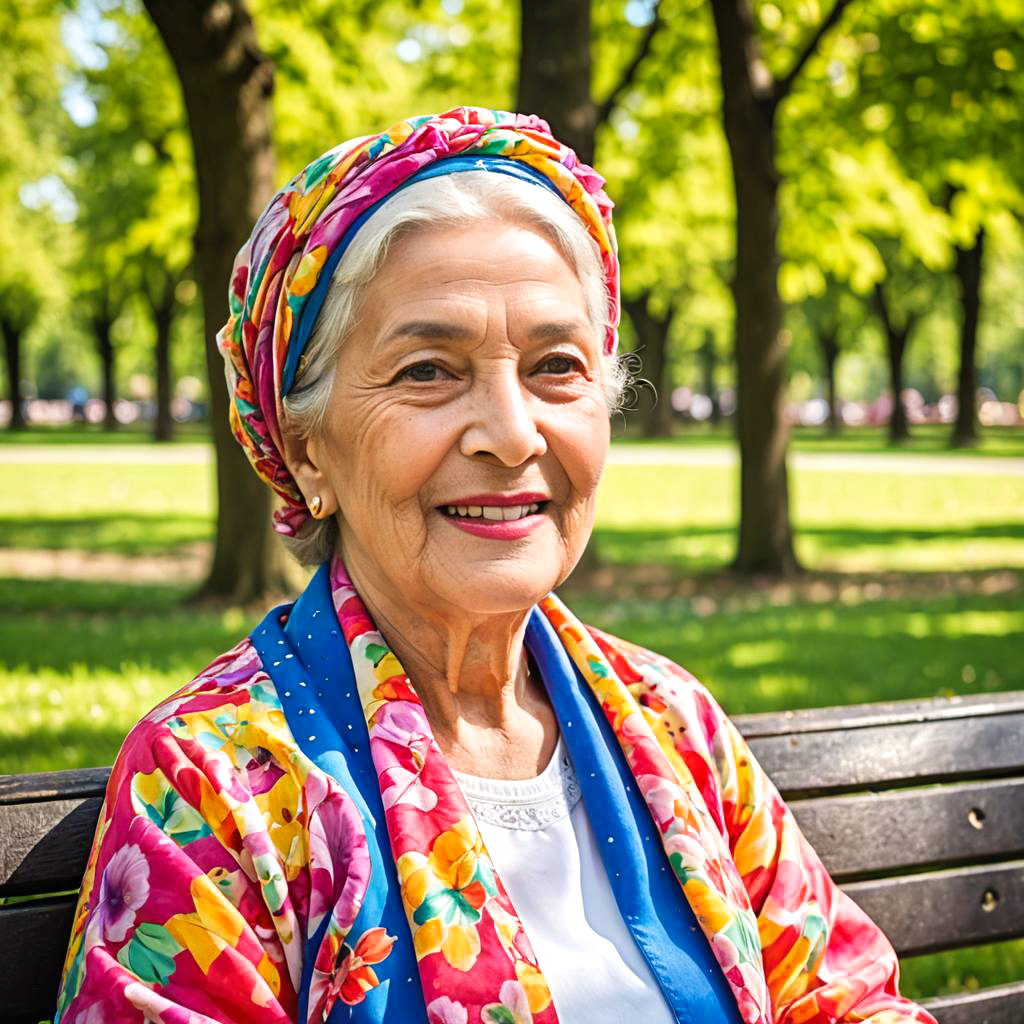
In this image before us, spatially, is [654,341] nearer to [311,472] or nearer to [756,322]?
[756,322]

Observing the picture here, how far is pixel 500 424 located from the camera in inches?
84.0

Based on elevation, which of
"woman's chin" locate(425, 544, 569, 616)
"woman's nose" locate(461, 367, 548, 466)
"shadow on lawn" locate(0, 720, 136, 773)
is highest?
"woman's nose" locate(461, 367, 548, 466)

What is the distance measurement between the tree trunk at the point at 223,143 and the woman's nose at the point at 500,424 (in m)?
7.16

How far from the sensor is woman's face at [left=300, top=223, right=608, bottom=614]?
2143 millimetres

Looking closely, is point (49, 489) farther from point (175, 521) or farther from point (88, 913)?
→ point (88, 913)

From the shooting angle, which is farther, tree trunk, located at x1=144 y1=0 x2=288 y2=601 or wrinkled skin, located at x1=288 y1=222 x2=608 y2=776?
tree trunk, located at x1=144 y1=0 x2=288 y2=601

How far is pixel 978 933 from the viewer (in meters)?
2.81

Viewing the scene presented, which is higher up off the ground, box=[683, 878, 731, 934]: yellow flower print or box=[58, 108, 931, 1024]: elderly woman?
box=[58, 108, 931, 1024]: elderly woman

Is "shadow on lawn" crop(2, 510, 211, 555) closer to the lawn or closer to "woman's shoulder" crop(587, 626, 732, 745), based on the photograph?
the lawn

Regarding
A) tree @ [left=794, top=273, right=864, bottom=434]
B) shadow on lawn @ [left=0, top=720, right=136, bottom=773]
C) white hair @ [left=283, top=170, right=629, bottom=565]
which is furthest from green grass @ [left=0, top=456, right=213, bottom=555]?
tree @ [left=794, top=273, right=864, bottom=434]

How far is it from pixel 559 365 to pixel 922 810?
1.22 metres

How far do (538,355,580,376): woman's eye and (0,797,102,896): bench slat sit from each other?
3.17ft

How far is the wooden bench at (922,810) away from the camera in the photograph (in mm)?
2689

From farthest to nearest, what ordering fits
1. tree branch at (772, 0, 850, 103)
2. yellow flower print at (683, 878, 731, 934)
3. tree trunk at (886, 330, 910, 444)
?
tree trunk at (886, 330, 910, 444)
tree branch at (772, 0, 850, 103)
yellow flower print at (683, 878, 731, 934)
